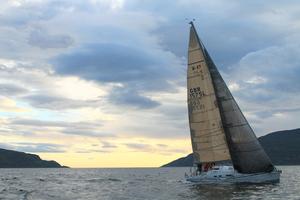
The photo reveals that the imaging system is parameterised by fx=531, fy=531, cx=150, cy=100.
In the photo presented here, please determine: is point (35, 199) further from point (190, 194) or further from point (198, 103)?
point (198, 103)

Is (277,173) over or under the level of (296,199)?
over

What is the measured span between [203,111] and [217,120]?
2.17m

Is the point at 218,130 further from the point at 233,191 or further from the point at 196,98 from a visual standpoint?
the point at 233,191

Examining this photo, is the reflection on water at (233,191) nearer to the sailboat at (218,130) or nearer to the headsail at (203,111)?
the sailboat at (218,130)

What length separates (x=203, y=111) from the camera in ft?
229

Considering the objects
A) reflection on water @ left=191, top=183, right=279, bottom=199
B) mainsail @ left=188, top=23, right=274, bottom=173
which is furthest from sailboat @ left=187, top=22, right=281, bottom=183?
reflection on water @ left=191, top=183, right=279, bottom=199

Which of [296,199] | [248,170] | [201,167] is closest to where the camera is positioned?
[296,199]

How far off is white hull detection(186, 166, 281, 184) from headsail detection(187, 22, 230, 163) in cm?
270

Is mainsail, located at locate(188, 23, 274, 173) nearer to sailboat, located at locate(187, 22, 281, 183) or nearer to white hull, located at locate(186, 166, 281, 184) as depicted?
sailboat, located at locate(187, 22, 281, 183)

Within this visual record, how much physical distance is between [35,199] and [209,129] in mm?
24843

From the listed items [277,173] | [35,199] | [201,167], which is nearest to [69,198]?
[35,199]

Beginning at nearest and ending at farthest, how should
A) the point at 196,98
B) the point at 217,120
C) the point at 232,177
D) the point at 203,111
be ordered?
1. the point at 232,177
2. the point at 217,120
3. the point at 196,98
4. the point at 203,111

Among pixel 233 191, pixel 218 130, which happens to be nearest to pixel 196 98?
pixel 218 130

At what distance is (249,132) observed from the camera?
225 ft
